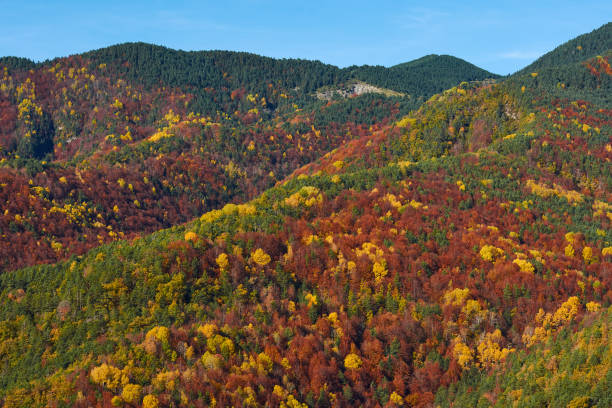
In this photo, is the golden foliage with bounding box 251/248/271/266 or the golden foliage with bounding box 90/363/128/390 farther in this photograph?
the golden foliage with bounding box 251/248/271/266

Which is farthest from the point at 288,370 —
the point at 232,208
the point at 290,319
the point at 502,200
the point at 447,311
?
the point at 502,200

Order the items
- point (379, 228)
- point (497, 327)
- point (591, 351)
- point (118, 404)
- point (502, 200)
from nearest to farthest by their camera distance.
Answer: point (591, 351) < point (118, 404) < point (497, 327) < point (379, 228) < point (502, 200)

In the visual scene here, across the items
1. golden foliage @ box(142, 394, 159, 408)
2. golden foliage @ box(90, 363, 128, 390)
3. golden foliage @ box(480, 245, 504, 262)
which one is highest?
golden foliage @ box(480, 245, 504, 262)

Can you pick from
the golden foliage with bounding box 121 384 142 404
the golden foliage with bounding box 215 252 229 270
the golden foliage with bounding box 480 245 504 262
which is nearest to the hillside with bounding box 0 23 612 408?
the golden foliage with bounding box 215 252 229 270

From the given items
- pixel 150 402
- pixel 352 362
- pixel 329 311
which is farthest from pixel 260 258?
pixel 150 402

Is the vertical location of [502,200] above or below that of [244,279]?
above

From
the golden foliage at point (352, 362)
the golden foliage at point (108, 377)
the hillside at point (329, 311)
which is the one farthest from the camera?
the golden foliage at point (352, 362)

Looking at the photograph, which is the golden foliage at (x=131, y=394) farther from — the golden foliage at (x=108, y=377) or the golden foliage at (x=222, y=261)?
the golden foliage at (x=222, y=261)

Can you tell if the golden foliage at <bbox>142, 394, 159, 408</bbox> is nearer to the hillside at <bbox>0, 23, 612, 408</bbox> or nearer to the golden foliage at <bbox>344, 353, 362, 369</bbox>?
the hillside at <bbox>0, 23, 612, 408</bbox>

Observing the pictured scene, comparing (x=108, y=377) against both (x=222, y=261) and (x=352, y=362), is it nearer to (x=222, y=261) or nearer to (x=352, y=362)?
(x=222, y=261)

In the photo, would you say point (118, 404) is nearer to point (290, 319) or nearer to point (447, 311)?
point (290, 319)

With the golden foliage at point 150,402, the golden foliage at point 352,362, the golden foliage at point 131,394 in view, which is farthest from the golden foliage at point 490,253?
the golden foliage at point 131,394
